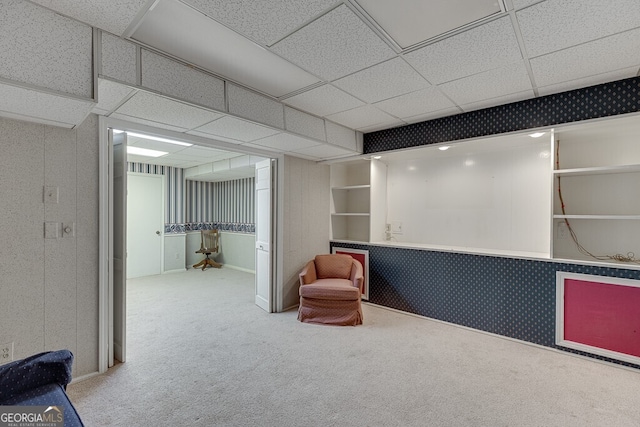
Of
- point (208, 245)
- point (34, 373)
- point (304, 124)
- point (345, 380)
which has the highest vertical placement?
point (304, 124)

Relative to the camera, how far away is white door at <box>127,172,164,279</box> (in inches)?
240

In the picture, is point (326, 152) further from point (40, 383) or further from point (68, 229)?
point (40, 383)

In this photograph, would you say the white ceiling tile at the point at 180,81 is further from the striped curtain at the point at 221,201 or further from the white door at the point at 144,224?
the white door at the point at 144,224

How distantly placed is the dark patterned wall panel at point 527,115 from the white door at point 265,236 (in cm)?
163

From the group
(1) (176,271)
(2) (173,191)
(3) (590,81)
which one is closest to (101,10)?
(3) (590,81)

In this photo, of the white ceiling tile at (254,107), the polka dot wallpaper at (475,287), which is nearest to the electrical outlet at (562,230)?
the polka dot wallpaper at (475,287)

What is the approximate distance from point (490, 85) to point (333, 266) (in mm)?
2752

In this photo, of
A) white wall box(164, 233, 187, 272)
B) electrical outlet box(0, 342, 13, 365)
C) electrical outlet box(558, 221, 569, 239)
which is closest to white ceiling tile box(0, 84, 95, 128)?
electrical outlet box(0, 342, 13, 365)

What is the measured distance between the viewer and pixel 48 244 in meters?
2.18

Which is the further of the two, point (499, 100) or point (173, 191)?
point (173, 191)

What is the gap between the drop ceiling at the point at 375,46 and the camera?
166cm

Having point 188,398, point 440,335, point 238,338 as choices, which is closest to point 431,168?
point 440,335

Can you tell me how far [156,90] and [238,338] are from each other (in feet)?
7.99

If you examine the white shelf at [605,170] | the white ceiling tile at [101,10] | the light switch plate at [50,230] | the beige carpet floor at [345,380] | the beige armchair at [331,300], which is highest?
the white ceiling tile at [101,10]
